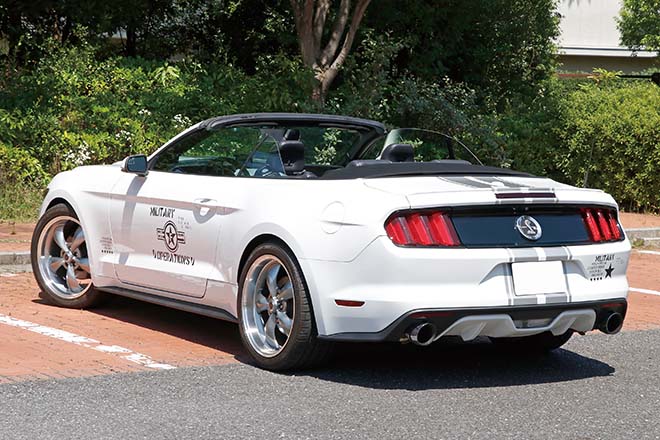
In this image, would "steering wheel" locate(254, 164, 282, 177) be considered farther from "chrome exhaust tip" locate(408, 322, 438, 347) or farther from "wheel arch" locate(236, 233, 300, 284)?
"chrome exhaust tip" locate(408, 322, 438, 347)

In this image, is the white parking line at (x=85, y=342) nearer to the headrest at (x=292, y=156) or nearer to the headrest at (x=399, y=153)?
the headrest at (x=292, y=156)

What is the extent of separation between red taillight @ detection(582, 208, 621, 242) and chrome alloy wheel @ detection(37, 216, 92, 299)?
11.9ft

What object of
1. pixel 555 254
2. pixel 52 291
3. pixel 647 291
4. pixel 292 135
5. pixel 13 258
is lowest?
pixel 647 291

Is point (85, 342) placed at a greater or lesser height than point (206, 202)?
lesser

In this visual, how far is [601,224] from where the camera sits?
714cm

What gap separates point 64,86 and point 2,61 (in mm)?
1873

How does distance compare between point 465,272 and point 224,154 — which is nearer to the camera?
point 465,272

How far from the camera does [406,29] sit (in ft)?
70.2

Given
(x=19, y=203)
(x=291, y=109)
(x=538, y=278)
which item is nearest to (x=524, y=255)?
(x=538, y=278)

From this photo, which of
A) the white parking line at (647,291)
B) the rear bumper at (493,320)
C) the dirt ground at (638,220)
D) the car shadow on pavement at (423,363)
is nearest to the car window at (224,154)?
the car shadow on pavement at (423,363)

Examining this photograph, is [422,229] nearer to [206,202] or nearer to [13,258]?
[206,202]

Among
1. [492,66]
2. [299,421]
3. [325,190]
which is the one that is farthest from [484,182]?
[492,66]

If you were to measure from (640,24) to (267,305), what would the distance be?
39.3 meters

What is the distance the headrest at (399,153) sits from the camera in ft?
26.4
